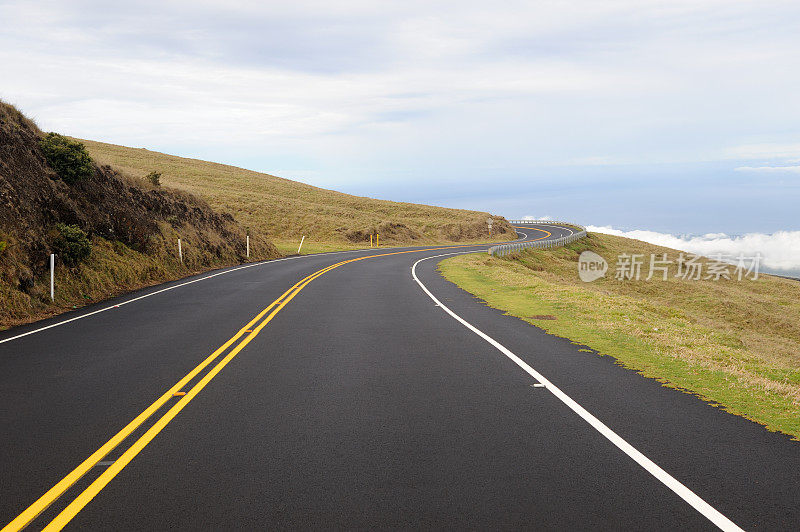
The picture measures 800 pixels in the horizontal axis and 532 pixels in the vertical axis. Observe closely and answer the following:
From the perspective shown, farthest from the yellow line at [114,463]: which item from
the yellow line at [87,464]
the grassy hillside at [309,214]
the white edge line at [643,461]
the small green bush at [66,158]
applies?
the grassy hillside at [309,214]

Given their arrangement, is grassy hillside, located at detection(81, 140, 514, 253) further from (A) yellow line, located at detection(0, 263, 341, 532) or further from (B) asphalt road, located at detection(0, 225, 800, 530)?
(A) yellow line, located at detection(0, 263, 341, 532)

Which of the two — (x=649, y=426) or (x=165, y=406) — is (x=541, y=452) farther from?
(x=165, y=406)

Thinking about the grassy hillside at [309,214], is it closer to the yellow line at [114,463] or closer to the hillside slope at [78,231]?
the hillside slope at [78,231]

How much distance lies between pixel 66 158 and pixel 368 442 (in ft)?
72.9

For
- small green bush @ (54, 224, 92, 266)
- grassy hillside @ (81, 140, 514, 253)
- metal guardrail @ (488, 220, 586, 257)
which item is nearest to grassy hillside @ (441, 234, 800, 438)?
metal guardrail @ (488, 220, 586, 257)

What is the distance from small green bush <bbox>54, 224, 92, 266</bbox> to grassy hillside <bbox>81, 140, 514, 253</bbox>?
2845cm

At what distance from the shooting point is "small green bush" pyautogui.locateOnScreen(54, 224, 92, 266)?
60.1ft

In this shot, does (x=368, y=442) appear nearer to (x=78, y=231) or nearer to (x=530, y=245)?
(x=78, y=231)

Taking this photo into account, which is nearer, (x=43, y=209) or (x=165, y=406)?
(x=165, y=406)

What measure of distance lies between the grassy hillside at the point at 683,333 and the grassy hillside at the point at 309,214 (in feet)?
95.9

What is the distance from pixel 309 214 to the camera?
230 feet

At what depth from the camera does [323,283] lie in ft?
72.0

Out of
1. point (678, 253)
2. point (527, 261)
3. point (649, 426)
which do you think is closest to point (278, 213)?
point (527, 261)

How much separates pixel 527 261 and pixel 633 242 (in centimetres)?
3965
